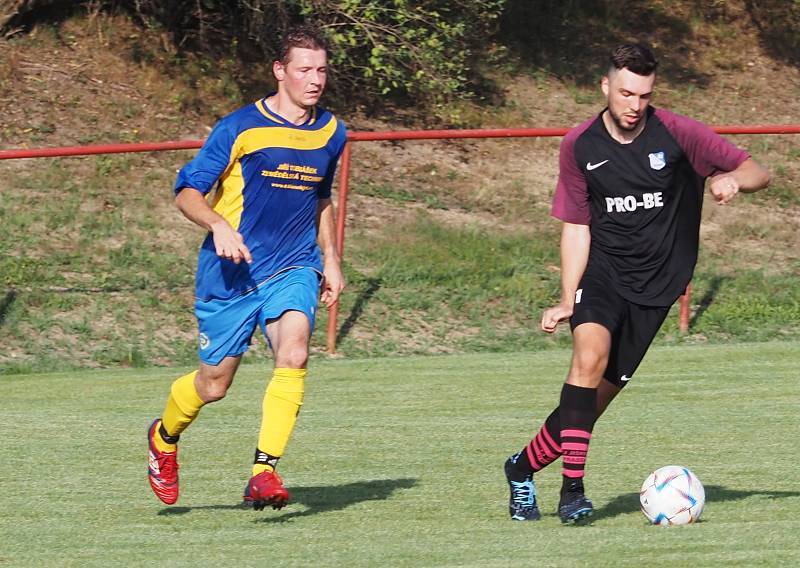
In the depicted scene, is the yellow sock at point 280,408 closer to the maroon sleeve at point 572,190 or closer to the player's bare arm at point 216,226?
the player's bare arm at point 216,226

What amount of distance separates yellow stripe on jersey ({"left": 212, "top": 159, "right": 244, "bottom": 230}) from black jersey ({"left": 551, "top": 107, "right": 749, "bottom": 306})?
138 cm

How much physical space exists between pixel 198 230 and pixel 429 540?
8925 millimetres

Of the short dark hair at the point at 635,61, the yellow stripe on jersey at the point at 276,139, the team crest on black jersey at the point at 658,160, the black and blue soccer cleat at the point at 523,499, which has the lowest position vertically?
the black and blue soccer cleat at the point at 523,499

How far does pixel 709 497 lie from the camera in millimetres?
6379

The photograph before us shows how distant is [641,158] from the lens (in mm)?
5699

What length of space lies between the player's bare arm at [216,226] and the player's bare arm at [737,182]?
73.3 inches

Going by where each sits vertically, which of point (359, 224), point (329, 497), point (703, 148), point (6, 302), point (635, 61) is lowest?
point (6, 302)

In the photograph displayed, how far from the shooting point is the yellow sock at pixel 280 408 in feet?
19.2

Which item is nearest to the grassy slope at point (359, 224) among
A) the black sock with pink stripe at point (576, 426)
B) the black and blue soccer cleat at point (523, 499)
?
the black and blue soccer cleat at point (523, 499)

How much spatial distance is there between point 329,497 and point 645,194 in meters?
2.12

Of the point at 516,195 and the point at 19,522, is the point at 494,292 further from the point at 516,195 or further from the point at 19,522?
the point at 19,522

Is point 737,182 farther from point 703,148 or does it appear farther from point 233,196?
point 233,196

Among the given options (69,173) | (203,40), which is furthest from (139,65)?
(69,173)

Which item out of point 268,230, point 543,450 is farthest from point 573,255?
point 268,230
